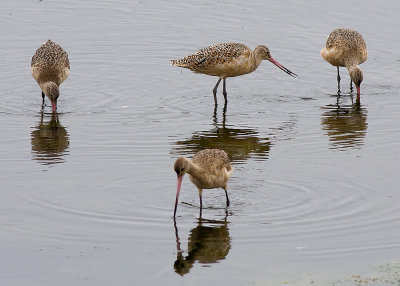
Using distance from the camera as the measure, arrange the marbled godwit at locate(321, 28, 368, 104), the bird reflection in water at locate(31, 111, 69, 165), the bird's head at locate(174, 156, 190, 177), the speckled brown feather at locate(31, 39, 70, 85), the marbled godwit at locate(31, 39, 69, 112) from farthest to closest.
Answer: the marbled godwit at locate(321, 28, 368, 104) → the speckled brown feather at locate(31, 39, 70, 85) → the marbled godwit at locate(31, 39, 69, 112) → the bird reflection in water at locate(31, 111, 69, 165) → the bird's head at locate(174, 156, 190, 177)

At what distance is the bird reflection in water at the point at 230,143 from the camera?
12273 mm

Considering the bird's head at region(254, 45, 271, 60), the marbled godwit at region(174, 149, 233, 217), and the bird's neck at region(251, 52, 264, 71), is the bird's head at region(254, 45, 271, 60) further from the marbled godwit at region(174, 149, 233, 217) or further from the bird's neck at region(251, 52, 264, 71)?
the marbled godwit at region(174, 149, 233, 217)

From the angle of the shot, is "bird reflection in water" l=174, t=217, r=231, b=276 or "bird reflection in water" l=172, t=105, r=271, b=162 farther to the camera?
"bird reflection in water" l=172, t=105, r=271, b=162

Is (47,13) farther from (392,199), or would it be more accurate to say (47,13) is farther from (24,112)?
(392,199)

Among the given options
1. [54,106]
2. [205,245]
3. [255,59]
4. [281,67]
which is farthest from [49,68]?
[205,245]

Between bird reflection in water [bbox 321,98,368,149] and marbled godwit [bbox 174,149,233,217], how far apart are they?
2.93m

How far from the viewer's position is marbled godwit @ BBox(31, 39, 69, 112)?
49.6 ft

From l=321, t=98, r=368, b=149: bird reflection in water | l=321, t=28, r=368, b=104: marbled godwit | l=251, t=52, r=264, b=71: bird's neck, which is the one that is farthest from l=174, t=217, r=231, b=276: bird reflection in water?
l=321, t=28, r=368, b=104: marbled godwit

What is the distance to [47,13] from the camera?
20.5 metres

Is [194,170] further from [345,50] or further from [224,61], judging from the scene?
[345,50]

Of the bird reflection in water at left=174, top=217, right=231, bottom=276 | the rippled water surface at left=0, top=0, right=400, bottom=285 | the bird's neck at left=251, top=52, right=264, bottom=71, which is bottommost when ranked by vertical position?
the bird reflection in water at left=174, top=217, right=231, bottom=276

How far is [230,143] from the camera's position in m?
12.9

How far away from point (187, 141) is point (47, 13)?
873 cm

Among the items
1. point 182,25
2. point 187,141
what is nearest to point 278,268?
point 187,141
